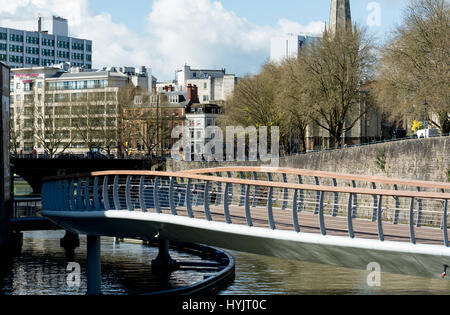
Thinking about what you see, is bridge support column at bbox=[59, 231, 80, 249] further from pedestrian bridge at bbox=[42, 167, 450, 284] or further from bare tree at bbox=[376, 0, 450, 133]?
bare tree at bbox=[376, 0, 450, 133]

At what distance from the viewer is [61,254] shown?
3541 centimetres

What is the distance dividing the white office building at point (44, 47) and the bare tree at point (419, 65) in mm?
100809

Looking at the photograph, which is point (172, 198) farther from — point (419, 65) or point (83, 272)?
point (419, 65)

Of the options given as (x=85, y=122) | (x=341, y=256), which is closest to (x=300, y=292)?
(x=341, y=256)

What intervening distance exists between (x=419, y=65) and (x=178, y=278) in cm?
2433

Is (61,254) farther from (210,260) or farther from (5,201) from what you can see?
(210,260)

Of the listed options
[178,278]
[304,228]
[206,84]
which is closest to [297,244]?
[304,228]

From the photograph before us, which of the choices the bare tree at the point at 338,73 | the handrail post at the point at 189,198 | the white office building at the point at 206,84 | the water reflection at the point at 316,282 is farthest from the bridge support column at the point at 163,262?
the white office building at the point at 206,84

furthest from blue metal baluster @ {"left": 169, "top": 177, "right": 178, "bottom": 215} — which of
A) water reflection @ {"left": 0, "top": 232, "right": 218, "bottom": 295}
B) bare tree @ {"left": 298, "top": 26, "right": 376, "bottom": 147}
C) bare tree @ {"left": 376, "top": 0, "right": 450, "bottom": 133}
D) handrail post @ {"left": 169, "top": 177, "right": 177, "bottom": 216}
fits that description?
bare tree @ {"left": 298, "top": 26, "right": 376, "bottom": 147}

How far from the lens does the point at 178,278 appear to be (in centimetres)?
2839

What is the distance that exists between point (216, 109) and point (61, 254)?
259 ft

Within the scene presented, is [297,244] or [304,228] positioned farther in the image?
[304,228]

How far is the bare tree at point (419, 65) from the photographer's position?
44312mm

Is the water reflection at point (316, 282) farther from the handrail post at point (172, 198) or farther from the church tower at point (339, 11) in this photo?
the church tower at point (339, 11)
